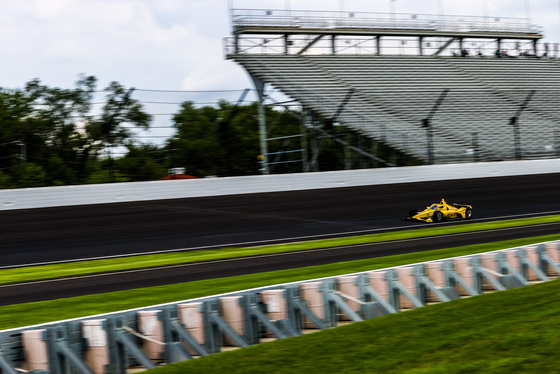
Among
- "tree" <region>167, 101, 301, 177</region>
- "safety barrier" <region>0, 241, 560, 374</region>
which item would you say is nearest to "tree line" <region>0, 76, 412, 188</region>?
"tree" <region>167, 101, 301, 177</region>

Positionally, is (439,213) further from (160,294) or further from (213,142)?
(160,294)

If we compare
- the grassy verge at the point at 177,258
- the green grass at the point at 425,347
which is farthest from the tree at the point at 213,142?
the green grass at the point at 425,347

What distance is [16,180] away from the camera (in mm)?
15664

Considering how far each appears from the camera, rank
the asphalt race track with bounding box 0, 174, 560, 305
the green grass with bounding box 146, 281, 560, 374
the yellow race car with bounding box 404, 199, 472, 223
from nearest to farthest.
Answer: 1. the green grass with bounding box 146, 281, 560, 374
2. the asphalt race track with bounding box 0, 174, 560, 305
3. the yellow race car with bounding box 404, 199, 472, 223

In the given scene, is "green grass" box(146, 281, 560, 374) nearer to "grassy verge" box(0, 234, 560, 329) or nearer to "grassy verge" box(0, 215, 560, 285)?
"grassy verge" box(0, 234, 560, 329)

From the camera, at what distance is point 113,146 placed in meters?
16.8

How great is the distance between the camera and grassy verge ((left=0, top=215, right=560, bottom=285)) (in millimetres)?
10414

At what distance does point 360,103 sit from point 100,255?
52.6 ft

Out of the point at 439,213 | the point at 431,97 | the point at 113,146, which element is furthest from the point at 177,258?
the point at 431,97

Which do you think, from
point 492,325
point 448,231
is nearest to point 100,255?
point 448,231

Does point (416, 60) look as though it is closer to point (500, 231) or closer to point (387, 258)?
point (500, 231)

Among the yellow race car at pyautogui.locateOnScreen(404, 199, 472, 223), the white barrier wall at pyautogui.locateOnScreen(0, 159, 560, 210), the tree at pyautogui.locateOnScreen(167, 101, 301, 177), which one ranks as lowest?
the yellow race car at pyautogui.locateOnScreen(404, 199, 472, 223)

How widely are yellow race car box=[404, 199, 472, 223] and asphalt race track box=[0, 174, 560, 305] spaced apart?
0.30 metres

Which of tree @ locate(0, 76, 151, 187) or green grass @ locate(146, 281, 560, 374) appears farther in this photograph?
tree @ locate(0, 76, 151, 187)
